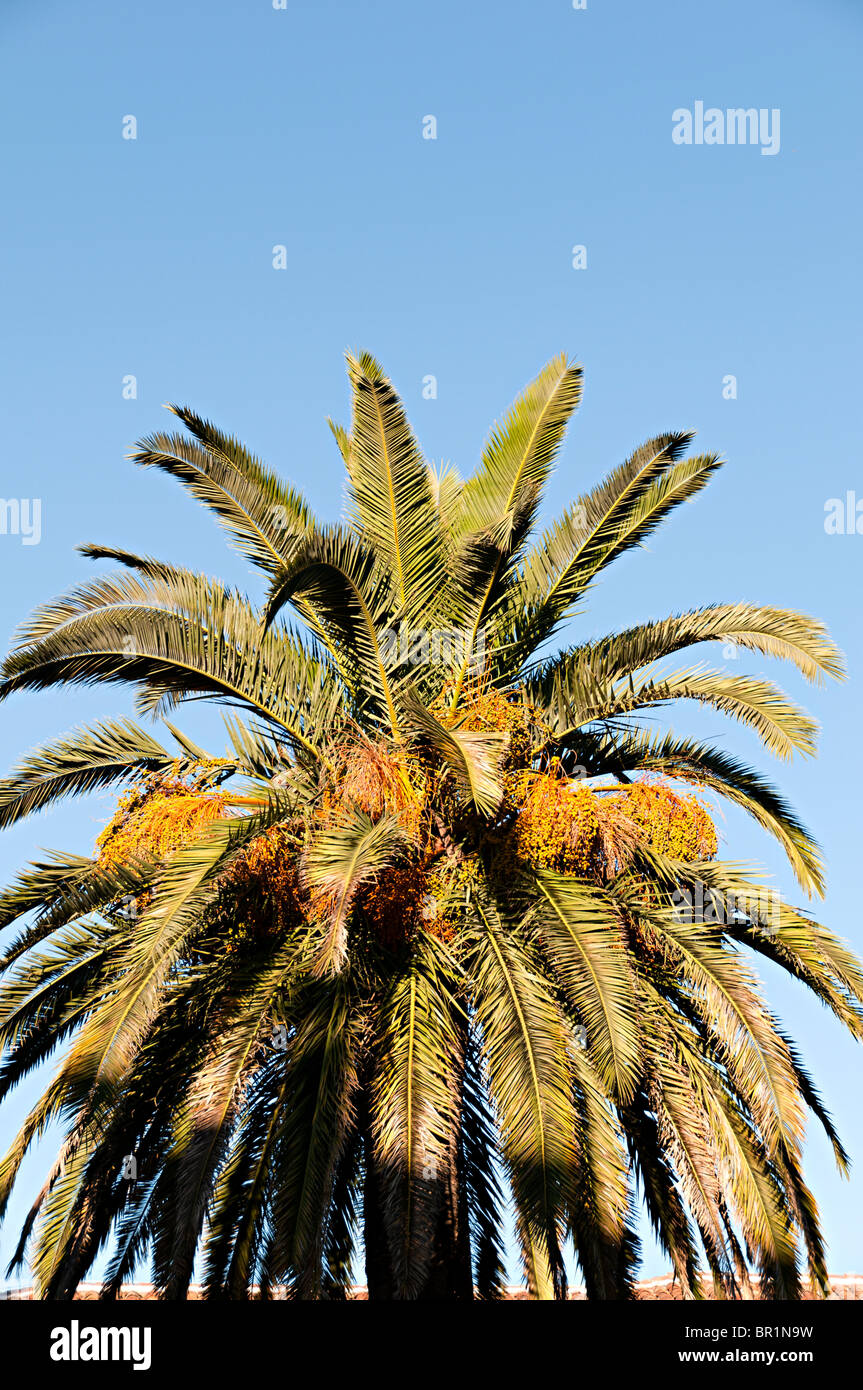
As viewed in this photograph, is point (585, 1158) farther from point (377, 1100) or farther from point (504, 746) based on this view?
point (504, 746)

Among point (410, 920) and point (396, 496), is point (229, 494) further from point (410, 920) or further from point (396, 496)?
point (410, 920)

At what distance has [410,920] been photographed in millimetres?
10195

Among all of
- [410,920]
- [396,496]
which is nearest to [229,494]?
[396,496]

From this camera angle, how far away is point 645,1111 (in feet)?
35.6

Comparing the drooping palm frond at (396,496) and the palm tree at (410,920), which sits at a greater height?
the drooping palm frond at (396,496)

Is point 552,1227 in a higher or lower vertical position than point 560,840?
lower

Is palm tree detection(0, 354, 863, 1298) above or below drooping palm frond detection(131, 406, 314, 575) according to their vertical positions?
below

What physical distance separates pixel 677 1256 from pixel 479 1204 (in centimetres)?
181

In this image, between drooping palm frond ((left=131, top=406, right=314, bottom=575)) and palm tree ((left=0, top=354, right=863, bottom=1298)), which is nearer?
palm tree ((left=0, top=354, right=863, bottom=1298))

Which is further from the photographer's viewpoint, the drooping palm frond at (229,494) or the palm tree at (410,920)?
the drooping palm frond at (229,494)

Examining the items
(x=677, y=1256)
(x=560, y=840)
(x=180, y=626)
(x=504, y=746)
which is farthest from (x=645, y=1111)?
(x=180, y=626)

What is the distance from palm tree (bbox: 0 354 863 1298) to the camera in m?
9.09

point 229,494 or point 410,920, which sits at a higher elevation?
point 229,494

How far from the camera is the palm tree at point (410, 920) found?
909 centimetres
